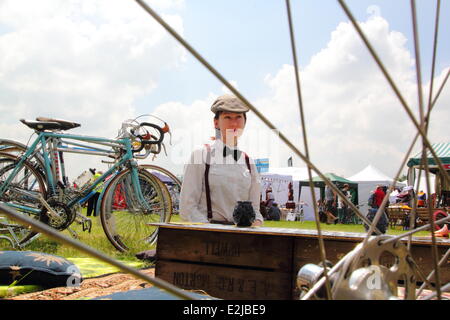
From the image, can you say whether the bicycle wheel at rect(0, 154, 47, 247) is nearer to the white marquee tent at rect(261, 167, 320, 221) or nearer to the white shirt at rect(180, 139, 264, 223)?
the white shirt at rect(180, 139, 264, 223)

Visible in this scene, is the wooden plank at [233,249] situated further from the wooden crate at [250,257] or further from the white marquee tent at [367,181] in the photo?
the white marquee tent at [367,181]

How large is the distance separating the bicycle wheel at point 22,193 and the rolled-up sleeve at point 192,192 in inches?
79.8

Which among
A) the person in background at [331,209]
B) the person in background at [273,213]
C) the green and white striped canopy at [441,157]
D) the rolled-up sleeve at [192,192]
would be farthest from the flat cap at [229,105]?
the person in background at [273,213]

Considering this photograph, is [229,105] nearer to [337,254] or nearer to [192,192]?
[192,192]

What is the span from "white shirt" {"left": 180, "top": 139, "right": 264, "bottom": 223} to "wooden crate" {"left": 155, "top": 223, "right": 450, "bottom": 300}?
393mm

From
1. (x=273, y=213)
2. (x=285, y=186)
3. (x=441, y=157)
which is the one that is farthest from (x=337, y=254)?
(x=285, y=186)

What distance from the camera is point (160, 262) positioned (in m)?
2.06

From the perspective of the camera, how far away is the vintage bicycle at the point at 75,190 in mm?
3842

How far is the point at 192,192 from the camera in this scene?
2.38m

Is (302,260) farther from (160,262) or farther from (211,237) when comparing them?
(160,262)

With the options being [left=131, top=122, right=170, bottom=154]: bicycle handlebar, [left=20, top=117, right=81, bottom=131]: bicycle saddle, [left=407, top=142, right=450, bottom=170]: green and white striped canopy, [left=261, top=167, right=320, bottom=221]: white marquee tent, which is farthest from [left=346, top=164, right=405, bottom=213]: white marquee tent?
[left=20, top=117, right=81, bottom=131]: bicycle saddle

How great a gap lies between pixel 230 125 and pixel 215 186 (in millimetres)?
362

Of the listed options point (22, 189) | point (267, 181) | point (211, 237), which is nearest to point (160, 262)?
point (211, 237)
